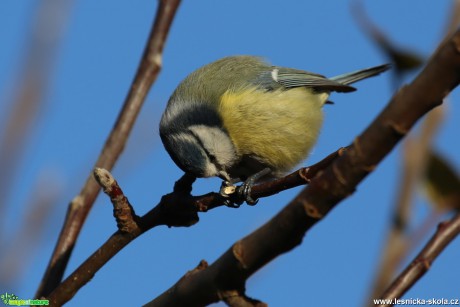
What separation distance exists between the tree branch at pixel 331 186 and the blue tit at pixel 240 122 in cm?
211

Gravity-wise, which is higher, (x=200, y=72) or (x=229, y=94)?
(x=200, y=72)

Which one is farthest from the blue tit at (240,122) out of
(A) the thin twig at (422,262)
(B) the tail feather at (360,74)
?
(A) the thin twig at (422,262)

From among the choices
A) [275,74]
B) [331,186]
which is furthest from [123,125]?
[275,74]

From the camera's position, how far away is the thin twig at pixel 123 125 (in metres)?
2.37

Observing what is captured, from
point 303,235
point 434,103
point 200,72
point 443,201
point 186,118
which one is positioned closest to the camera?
point 434,103

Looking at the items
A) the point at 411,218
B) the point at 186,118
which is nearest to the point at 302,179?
the point at 411,218

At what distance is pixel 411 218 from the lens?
1642mm

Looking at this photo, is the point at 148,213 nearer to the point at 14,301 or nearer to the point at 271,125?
the point at 14,301

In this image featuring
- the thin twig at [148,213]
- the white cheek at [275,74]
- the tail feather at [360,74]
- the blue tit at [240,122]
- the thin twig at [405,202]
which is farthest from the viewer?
the tail feather at [360,74]

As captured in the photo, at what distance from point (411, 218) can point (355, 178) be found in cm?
64

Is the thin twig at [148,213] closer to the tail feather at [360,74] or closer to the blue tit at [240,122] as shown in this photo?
the blue tit at [240,122]

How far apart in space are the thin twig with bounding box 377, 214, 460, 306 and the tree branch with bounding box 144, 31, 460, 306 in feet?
1.00

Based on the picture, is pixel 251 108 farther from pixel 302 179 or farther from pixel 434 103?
pixel 434 103

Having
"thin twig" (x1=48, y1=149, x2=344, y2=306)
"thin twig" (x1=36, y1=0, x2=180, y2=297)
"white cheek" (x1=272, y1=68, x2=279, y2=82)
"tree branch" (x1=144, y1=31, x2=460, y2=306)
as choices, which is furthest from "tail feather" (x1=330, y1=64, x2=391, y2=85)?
"tree branch" (x1=144, y1=31, x2=460, y2=306)
